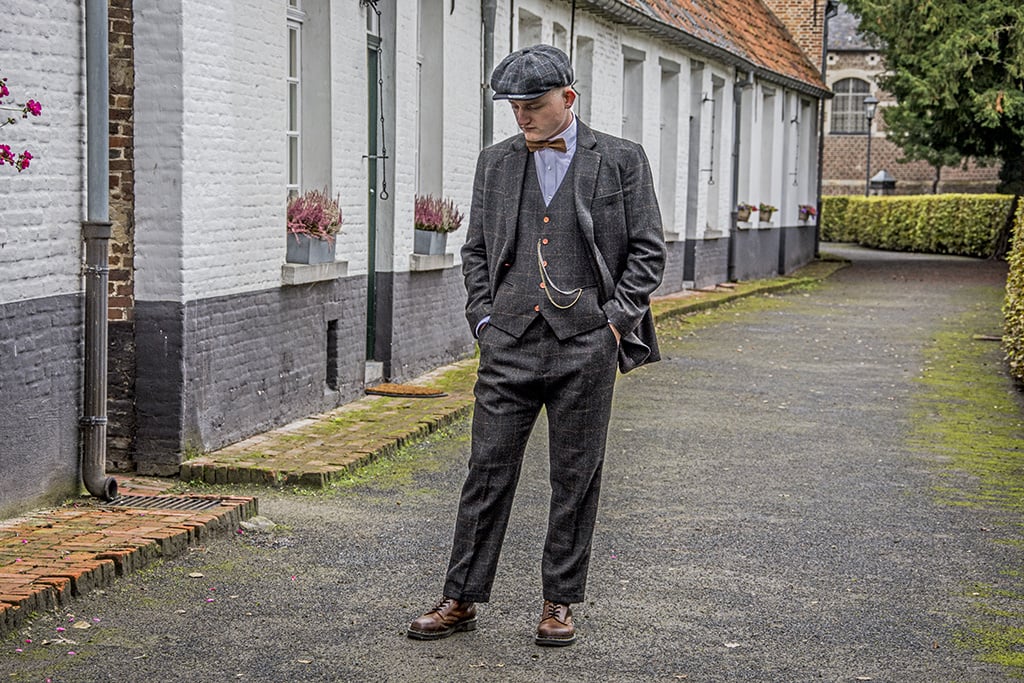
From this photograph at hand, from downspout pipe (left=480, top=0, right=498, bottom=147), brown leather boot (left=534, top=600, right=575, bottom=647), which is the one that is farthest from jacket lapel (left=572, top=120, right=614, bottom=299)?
downspout pipe (left=480, top=0, right=498, bottom=147)

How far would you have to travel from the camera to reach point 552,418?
19.1ft

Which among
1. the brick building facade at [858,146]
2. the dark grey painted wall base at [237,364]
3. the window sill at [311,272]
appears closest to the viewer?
the dark grey painted wall base at [237,364]

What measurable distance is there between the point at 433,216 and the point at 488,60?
2.20 meters

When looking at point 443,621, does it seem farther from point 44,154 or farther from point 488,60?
point 488,60

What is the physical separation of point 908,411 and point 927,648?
283 inches

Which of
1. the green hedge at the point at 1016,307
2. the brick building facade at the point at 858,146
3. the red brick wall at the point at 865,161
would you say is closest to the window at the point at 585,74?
the green hedge at the point at 1016,307

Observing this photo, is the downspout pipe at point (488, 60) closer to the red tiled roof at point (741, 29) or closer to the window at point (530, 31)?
the window at point (530, 31)

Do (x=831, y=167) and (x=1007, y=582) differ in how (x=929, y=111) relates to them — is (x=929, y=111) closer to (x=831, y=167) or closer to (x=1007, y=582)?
(x=1007, y=582)

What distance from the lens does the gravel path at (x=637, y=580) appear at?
221 inches

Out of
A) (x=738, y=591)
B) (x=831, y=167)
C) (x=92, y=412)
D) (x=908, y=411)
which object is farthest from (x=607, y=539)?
(x=831, y=167)

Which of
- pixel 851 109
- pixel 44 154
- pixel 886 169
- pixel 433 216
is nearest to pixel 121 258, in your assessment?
pixel 44 154

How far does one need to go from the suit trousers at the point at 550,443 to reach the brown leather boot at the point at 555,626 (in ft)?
0.15

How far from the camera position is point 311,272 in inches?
417

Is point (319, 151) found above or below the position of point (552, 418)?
above
